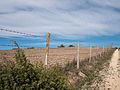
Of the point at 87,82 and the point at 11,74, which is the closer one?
the point at 11,74

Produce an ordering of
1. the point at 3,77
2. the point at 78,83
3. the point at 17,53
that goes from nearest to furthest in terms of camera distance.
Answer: the point at 3,77
the point at 17,53
the point at 78,83

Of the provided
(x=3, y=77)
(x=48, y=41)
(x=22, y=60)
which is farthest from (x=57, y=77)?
(x=48, y=41)

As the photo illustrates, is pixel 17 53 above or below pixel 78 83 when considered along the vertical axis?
above

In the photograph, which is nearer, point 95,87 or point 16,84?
point 16,84

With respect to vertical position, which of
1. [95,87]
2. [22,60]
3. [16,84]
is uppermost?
[22,60]

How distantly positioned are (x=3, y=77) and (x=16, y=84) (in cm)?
35

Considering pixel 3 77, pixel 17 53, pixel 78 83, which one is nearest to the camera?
pixel 3 77

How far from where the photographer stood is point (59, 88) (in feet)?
26.5

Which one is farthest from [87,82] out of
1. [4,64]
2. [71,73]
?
[4,64]

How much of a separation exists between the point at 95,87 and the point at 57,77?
16.1ft

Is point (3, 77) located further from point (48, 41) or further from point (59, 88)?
point (48, 41)

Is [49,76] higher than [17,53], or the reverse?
[17,53]

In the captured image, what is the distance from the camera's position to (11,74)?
736cm

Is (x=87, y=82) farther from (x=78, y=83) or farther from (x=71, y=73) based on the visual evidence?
(x=71, y=73)
